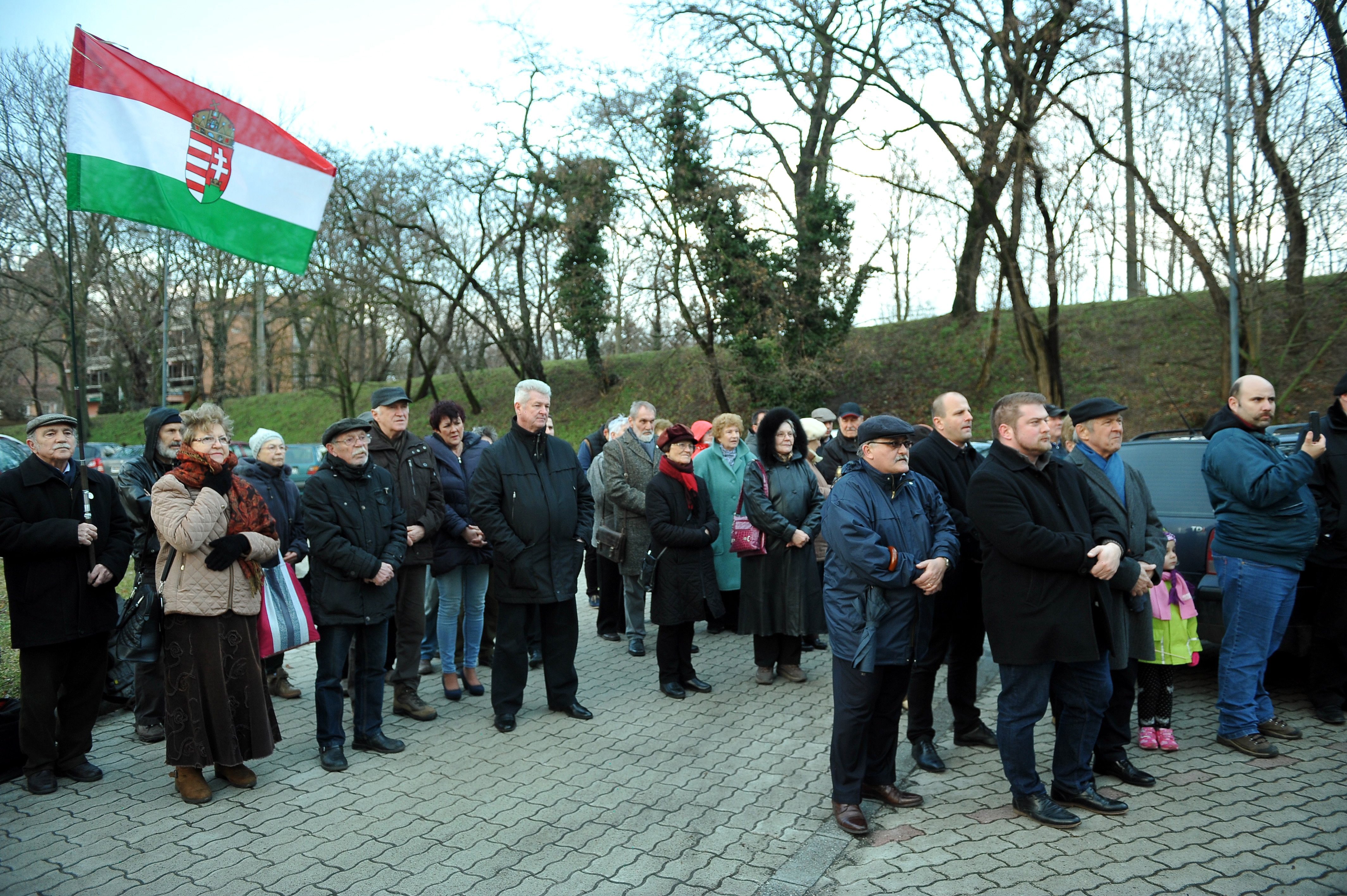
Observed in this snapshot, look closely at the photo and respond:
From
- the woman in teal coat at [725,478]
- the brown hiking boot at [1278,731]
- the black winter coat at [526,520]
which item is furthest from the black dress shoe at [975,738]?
the black winter coat at [526,520]

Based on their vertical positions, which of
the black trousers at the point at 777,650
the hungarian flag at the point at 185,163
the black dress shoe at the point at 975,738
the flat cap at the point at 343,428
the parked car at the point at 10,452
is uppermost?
the hungarian flag at the point at 185,163

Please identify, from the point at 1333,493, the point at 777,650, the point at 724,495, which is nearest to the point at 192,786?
the point at 777,650

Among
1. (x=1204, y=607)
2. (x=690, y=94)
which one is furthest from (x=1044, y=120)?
(x=1204, y=607)

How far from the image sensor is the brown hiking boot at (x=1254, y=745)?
15.8ft

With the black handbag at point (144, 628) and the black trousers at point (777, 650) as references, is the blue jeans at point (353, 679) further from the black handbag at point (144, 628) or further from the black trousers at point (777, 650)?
the black trousers at point (777, 650)

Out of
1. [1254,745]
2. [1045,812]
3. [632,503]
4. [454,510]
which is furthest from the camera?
[632,503]

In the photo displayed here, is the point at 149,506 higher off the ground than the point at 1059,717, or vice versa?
the point at 149,506

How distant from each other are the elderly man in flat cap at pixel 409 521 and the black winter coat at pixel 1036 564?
12.0ft

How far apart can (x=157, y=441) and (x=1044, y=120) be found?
1590 centimetres

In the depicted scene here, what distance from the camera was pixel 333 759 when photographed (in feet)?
16.6

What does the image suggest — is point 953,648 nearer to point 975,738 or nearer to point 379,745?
point 975,738

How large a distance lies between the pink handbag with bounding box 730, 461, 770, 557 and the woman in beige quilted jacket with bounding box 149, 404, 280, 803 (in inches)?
124

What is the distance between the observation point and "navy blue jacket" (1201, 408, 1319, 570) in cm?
486

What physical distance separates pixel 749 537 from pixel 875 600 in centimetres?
234
